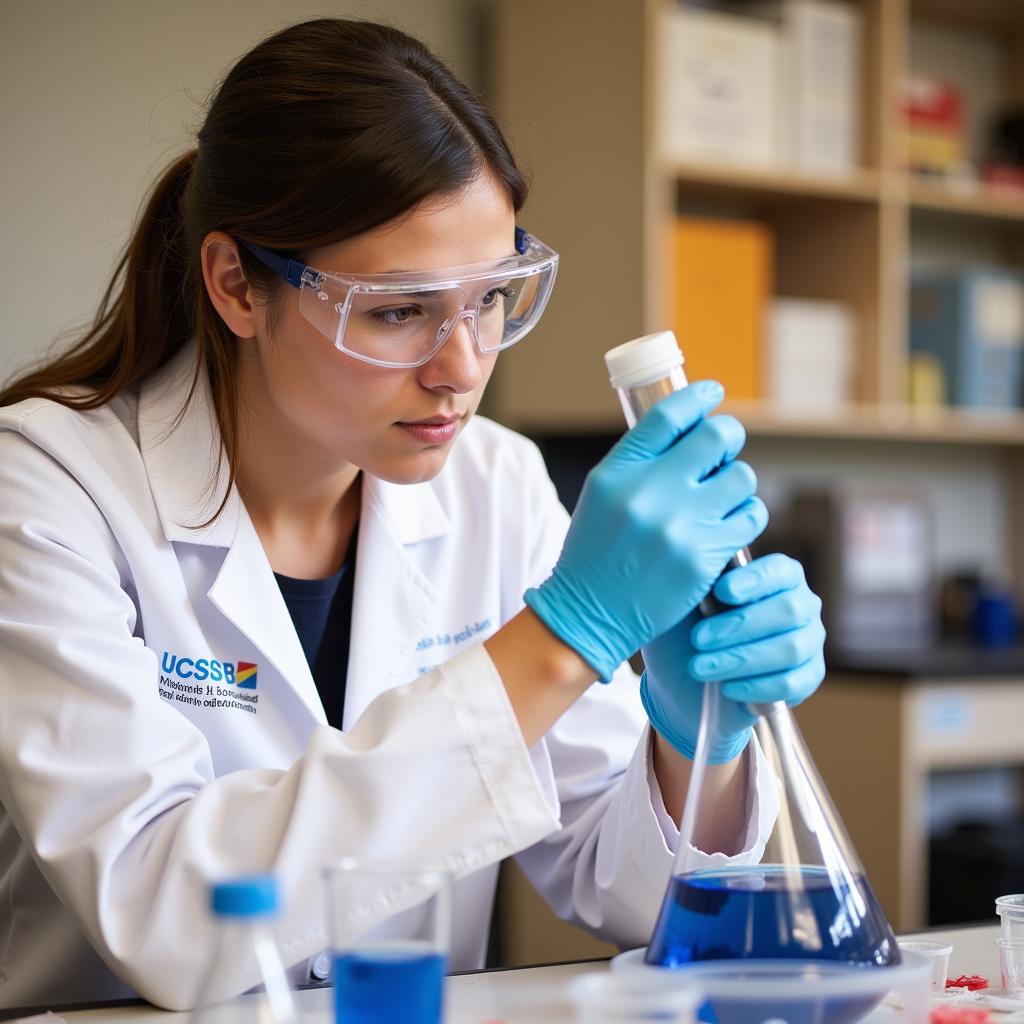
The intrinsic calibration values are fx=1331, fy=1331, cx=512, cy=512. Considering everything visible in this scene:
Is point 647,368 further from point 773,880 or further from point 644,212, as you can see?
point 644,212

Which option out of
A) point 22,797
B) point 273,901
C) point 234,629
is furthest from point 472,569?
point 273,901

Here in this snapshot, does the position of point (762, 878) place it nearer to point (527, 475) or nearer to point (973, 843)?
point (527, 475)

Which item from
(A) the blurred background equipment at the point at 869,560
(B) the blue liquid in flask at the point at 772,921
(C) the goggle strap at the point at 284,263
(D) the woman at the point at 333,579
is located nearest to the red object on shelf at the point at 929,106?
(A) the blurred background equipment at the point at 869,560

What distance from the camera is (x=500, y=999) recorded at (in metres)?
0.93

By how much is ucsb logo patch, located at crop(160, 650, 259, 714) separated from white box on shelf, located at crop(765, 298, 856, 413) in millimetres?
1984

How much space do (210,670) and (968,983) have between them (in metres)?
0.75

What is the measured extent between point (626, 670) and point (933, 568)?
2.28 meters

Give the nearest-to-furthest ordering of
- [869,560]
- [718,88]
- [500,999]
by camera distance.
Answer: [500,999] < [718,88] < [869,560]

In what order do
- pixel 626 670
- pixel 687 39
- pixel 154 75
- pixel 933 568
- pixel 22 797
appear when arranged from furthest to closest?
pixel 933 568 → pixel 687 39 → pixel 154 75 → pixel 626 670 → pixel 22 797

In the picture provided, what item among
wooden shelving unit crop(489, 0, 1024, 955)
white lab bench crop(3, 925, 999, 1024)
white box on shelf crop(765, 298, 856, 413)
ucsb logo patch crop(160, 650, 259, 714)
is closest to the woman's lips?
ucsb logo patch crop(160, 650, 259, 714)

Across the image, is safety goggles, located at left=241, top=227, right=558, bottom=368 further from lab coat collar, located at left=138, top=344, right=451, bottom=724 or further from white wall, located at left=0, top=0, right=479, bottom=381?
white wall, located at left=0, top=0, right=479, bottom=381

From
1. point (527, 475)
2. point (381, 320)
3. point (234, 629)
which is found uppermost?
point (381, 320)

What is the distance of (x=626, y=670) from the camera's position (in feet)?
5.10

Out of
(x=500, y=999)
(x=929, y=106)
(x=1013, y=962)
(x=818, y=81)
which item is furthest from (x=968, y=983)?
(x=929, y=106)
